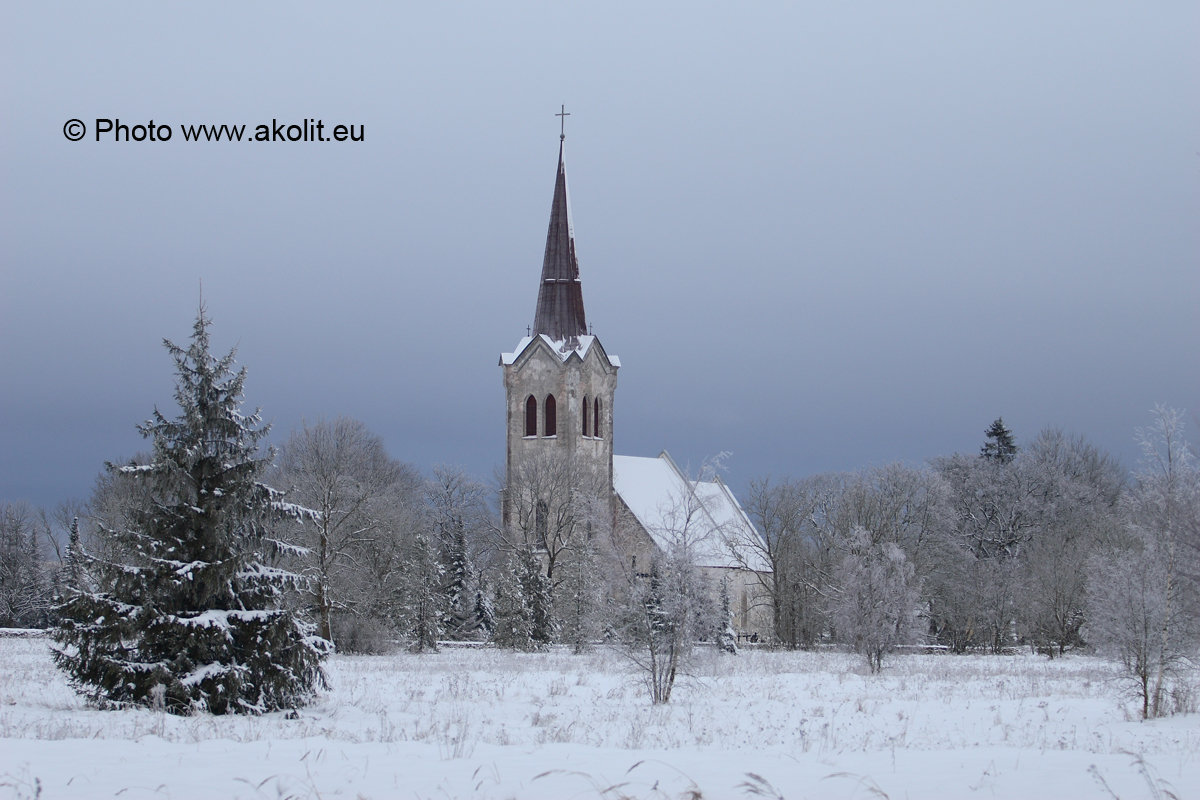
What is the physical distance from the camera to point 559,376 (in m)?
57.8

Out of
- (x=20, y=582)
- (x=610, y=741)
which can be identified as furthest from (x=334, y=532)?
(x=20, y=582)

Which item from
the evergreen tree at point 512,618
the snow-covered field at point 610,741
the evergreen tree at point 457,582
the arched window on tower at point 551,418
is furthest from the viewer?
the arched window on tower at point 551,418

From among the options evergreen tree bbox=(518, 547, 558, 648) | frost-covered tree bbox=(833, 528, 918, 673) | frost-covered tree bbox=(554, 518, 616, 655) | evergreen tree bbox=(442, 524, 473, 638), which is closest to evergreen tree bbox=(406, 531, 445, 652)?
evergreen tree bbox=(518, 547, 558, 648)

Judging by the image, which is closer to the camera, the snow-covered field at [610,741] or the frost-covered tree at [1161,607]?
the snow-covered field at [610,741]

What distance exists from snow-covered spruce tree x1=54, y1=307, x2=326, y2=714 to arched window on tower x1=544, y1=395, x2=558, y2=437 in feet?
138

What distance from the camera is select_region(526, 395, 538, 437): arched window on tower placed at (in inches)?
2296

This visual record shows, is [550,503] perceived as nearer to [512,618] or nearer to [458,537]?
[458,537]

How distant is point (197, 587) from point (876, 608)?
20213mm

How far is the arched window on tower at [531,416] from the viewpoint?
5831 cm

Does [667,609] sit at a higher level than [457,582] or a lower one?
higher

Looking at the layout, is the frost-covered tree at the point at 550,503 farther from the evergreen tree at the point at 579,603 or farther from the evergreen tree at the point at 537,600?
the evergreen tree at the point at 537,600

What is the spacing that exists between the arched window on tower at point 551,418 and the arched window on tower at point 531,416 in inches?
25.6

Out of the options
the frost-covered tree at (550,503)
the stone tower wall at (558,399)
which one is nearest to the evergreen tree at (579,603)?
the frost-covered tree at (550,503)

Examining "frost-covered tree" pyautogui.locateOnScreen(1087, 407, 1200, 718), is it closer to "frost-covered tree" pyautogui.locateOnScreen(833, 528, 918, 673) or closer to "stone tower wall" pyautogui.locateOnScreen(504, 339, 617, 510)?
"frost-covered tree" pyautogui.locateOnScreen(833, 528, 918, 673)
